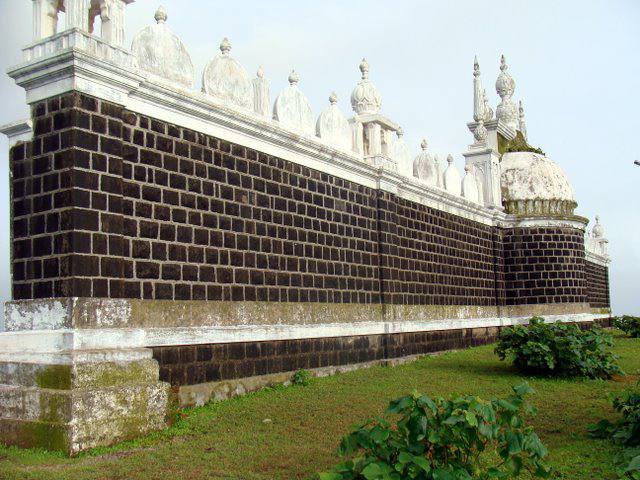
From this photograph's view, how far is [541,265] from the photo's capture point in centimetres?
1730

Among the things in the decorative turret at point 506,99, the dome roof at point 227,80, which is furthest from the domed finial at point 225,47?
the decorative turret at point 506,99

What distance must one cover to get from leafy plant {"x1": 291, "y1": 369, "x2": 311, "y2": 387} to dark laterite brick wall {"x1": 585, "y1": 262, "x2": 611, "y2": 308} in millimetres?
19652

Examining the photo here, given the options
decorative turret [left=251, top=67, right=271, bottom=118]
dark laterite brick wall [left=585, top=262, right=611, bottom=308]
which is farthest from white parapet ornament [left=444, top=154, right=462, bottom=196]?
dark laterite brick wall [left=585, top=262, right=611, bottom=308]

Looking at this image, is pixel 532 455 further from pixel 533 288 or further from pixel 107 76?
pixel 533 288

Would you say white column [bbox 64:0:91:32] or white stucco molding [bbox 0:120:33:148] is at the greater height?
white column [bbox 64:0:91:32]

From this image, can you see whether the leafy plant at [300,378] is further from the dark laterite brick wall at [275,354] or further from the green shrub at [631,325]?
the green shrub at [631,325]

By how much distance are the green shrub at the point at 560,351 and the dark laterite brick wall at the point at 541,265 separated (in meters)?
6.57

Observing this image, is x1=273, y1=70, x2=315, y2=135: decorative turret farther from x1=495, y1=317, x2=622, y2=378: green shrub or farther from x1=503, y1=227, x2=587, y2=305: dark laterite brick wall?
x1=503, y1=227, x2=587, y2=305: dark laterite brick wall

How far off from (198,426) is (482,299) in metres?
10.5

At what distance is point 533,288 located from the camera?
17266 mm

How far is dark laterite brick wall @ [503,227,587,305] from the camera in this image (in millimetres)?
17203

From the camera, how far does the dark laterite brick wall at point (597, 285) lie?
2723cm

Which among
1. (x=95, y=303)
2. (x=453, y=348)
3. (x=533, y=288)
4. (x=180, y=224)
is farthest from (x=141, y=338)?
(x=533, y=288)

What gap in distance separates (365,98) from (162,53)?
4.90 metres
